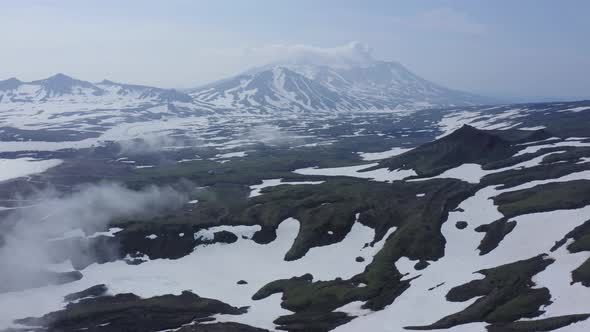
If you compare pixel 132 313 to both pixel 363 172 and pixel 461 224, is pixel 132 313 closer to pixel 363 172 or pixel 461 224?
pixel 461 224

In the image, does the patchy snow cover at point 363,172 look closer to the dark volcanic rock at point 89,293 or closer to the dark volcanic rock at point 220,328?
the dark volcanic rock at point 89,293

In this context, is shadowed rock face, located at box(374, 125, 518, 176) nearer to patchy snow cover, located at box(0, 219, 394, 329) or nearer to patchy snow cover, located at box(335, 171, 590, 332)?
patchy snow cover, located at box(335, 171, 590, 332)

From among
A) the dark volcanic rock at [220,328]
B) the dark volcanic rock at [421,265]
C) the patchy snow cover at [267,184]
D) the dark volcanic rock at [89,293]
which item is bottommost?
the dark volcanic rock at [220,328]

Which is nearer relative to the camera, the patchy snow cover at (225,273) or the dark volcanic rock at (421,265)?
the patchy snow cover at (225,273)

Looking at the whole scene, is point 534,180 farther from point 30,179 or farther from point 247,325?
point 30,179

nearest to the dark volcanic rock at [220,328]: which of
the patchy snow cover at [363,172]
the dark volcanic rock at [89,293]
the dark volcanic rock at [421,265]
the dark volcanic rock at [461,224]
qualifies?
the dark volcanic rock at [89,293]

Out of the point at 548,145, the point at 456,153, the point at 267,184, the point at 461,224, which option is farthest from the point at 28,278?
the point at 548,145

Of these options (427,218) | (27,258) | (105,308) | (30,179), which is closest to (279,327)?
(105,308)
